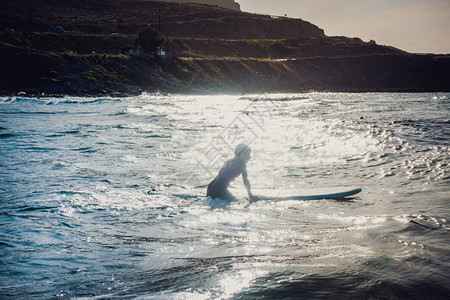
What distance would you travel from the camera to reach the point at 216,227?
24.2 feet

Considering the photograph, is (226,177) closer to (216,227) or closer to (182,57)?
(216,227)

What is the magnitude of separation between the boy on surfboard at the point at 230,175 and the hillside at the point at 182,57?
195 feet

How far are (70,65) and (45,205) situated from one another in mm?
67939

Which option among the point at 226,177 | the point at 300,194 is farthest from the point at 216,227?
the point at 300,194

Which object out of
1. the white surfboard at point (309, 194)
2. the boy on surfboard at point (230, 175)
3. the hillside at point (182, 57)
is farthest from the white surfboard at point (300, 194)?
the hillside at point (182, 57)

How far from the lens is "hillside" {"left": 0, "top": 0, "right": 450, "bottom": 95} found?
68163mm

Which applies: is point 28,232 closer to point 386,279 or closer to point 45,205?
point 45,205

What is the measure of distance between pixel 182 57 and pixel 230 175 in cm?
8616

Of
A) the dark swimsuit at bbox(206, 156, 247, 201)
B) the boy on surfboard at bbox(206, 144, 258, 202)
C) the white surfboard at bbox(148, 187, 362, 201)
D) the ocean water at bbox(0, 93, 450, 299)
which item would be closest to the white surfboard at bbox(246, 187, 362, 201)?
the white surfboard at bbox(148, 187, 362, 201)

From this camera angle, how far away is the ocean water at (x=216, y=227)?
186 inches

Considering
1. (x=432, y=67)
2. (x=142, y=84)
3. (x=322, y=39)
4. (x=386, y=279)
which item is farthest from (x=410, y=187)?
(x=322, y=39)

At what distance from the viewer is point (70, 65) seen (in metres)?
69.7

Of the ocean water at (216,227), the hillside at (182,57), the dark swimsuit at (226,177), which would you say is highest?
the hillside at (182,57)

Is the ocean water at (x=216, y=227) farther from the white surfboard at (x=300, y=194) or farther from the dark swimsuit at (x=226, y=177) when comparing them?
the dark swimsuit at (x=226, y=177)
